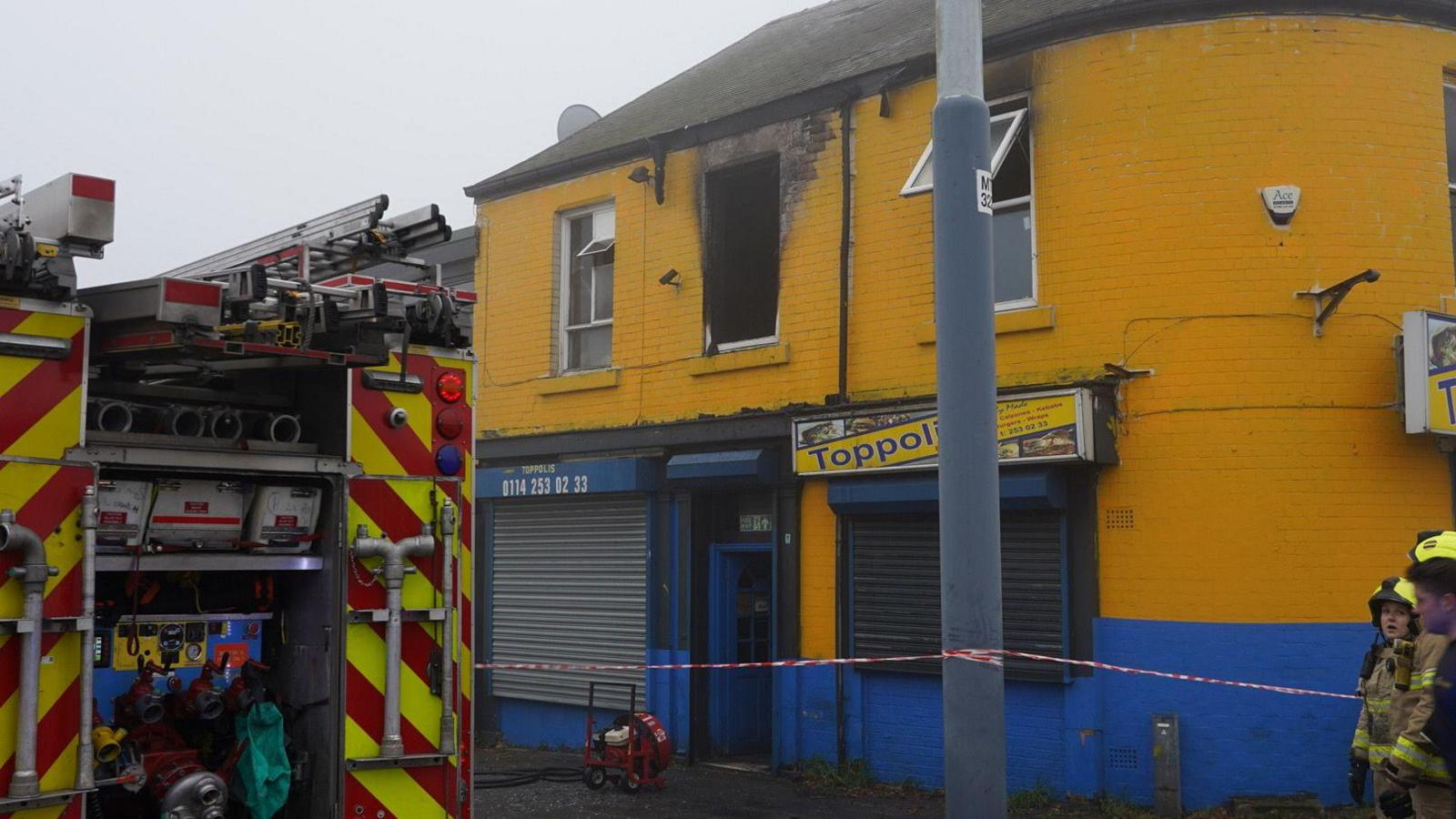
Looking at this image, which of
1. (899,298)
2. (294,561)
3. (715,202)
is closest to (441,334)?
(294,561)

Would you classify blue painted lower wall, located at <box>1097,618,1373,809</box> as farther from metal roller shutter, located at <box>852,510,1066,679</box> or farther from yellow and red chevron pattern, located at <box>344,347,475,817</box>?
yellow and red chevron pattern, located at <box>344,347,475,817</box>

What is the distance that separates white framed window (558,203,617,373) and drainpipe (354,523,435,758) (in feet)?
32.4

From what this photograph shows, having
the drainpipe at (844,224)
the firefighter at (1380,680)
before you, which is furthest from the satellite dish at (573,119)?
the firefighter at (1380,680)

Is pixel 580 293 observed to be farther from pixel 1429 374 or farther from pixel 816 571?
pixel 1429 374

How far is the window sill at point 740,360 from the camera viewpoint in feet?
44.6

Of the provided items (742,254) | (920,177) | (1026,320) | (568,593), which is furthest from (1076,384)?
(568,593)

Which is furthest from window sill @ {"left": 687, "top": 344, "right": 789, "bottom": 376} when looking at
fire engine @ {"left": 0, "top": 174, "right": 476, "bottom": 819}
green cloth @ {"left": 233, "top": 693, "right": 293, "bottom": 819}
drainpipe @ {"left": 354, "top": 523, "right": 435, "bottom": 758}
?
green cloth @ {"left": 233, "top": 693, "right": 293, "bottom": 819}

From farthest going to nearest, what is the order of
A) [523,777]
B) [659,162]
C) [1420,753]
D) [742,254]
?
[659,162] → [742,254] → [523,777] → [1420,753]

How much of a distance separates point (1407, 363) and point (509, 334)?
9.32 meters

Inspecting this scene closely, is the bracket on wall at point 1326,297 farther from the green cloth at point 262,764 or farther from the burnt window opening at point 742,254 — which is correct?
the green cloth at point 262,764

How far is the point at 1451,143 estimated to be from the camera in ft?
39.3

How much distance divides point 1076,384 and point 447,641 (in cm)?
Answer: 675

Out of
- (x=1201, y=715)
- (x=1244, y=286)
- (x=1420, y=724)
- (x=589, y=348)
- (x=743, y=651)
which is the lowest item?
(x=1201, y=715)

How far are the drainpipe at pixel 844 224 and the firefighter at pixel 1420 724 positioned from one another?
670 cm
